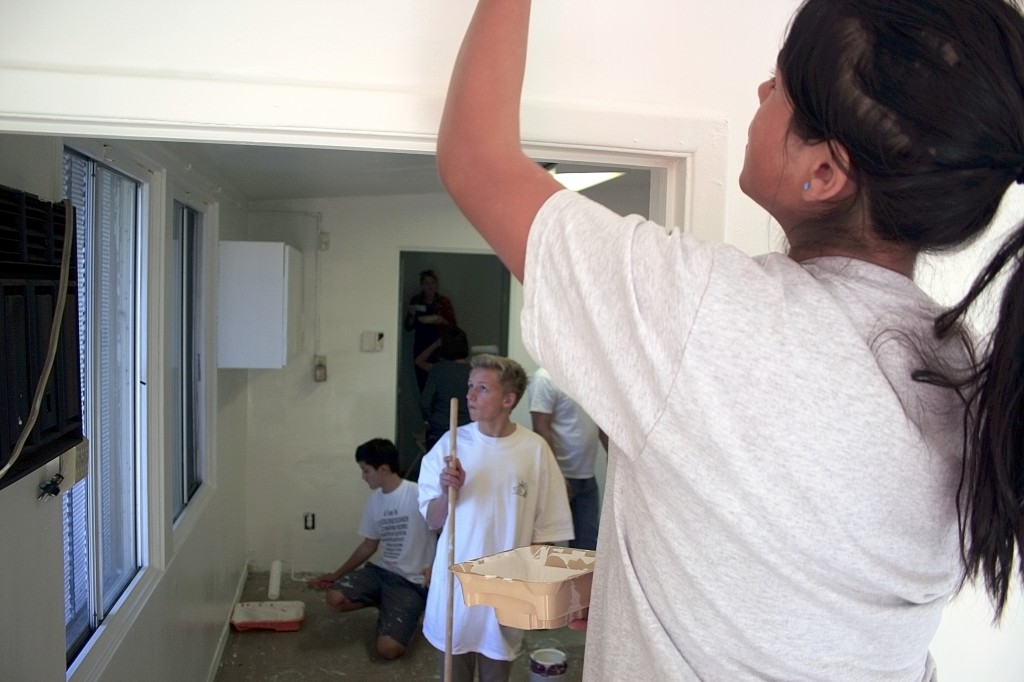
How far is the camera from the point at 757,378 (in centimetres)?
54

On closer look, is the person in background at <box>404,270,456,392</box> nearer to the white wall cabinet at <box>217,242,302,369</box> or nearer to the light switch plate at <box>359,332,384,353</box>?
the light switch plate at <box>359,332,384,353</box>

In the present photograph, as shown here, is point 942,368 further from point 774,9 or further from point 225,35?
point 225,35

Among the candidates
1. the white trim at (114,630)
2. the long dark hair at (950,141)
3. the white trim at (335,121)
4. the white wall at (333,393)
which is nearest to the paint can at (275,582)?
the white wall at (333,393)

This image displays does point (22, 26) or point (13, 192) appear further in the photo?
point (13, 192)

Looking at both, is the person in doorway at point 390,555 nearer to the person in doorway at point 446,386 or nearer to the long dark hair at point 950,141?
the person in doorway at point 446,386

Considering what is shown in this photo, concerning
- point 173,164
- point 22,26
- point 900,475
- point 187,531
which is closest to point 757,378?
point 900,475

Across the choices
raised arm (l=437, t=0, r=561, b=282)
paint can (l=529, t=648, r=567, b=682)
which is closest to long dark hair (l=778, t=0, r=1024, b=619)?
raised arm (l=437, t=0, r=561, b=282)

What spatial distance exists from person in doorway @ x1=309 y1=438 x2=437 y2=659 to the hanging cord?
2910mm

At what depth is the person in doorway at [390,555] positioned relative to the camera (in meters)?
3.97

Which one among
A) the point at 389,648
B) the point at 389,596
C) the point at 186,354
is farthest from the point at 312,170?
the point at 389,648

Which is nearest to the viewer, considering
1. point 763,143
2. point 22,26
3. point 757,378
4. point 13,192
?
point 757,378

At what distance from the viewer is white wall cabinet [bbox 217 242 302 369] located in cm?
373

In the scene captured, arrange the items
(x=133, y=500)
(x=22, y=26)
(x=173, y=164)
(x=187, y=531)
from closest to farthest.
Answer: (x=22, y=26) < (x=133, y=500) < (x=173, y=164) < (x=187, y=531)

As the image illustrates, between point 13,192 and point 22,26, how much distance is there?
28cm
